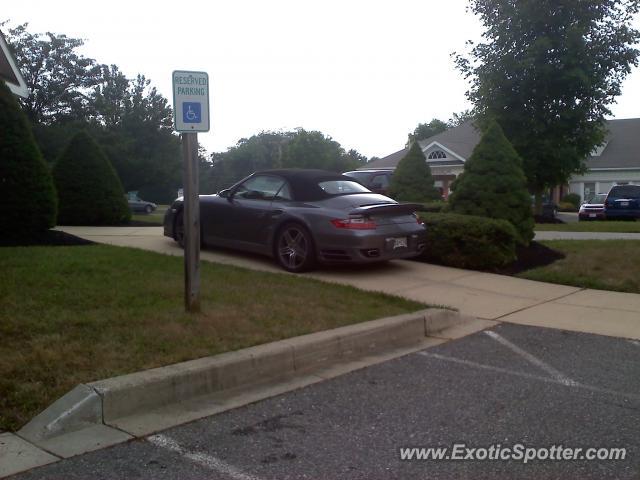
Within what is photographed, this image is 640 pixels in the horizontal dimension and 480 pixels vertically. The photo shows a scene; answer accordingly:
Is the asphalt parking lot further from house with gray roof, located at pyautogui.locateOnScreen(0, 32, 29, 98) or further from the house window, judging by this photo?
the house window

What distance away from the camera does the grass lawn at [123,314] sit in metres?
4.79

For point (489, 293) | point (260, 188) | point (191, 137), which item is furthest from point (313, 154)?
point (191, 137)

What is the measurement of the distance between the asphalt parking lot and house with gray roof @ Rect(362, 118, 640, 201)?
33.3m

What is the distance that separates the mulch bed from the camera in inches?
393

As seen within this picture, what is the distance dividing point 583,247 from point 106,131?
48865 mm

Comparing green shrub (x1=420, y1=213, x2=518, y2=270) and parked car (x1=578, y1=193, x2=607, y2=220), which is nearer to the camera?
green shrub (x1=420, y1=213, x2=518, y2=270)

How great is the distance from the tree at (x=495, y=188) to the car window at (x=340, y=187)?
225 centimetres

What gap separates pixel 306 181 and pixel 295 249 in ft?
3.53

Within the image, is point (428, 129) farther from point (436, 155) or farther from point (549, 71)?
point (549, 71)

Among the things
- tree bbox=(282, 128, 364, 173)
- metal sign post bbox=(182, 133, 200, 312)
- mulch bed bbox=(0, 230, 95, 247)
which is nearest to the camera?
metal sign post bbox=(182, 133, 200, 312)

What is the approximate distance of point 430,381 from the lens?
211 inches

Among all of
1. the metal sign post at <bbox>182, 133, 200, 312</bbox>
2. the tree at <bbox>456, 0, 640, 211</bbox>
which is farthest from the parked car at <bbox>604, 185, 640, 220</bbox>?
the metal sign post at <bbox>182, 133, 200, 312</bbox>

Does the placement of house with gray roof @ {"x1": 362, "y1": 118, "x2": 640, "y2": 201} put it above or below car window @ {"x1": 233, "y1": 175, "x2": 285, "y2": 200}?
above

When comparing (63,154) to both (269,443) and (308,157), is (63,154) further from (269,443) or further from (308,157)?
(308,157)
